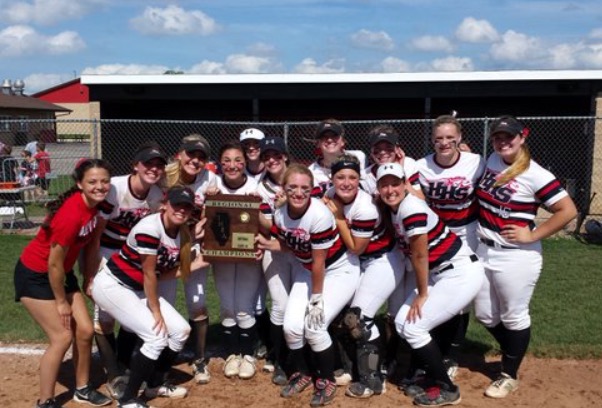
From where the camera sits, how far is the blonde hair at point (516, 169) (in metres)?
4.05

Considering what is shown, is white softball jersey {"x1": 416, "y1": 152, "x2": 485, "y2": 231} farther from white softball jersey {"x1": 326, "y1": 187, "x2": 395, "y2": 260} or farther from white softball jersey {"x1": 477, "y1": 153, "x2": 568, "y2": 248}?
white softball jersey {"x1": 326, "y1": 187, "x2": 395, "y2": 260}

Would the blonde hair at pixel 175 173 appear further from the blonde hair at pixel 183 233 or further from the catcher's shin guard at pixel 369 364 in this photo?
the catcher's shin guard at pixel 369 364

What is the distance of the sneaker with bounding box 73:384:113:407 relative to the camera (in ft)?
13.7

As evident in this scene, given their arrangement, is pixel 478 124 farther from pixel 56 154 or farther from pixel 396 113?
pixel 56 154

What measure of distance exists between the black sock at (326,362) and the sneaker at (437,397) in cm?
60

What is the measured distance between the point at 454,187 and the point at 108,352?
271 centimetres

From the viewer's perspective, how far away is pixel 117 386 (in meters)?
4.32

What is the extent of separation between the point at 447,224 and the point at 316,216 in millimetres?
1029

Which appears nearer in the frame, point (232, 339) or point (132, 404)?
point (132, 404)

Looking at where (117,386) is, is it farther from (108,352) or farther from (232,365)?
(232,365)

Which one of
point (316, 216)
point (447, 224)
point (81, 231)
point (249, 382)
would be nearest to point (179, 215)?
point (81, 231)

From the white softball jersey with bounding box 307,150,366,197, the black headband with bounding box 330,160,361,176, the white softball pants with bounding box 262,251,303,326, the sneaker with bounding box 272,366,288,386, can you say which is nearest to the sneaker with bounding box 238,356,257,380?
the sneaker with bounding box 272,366,288,386

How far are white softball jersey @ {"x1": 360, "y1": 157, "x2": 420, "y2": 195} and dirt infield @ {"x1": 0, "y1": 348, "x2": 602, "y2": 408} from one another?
1.45 meters

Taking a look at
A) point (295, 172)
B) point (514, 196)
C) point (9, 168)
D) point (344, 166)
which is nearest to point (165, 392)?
point (295, 172)
